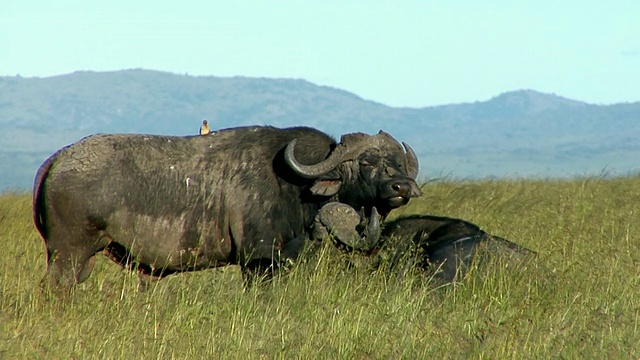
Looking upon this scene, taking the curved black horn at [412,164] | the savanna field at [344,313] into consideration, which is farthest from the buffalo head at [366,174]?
the savanna field at [344,313]

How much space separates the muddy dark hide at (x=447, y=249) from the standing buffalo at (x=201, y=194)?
34 centimetres

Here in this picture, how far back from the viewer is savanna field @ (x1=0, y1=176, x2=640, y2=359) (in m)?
6.49

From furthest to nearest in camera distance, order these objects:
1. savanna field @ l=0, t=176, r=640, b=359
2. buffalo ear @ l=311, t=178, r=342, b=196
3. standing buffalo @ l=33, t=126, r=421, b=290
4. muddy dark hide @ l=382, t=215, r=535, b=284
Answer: buffalo ear @ l=311, t=178, r=342, b=196 < standing buffalo @ l=33, t=126, r=421, b=290 < muddy dark hide @ l=382, t=215, r=535, b=284 < savanna field @ l=0, t=176, r=640, b=359

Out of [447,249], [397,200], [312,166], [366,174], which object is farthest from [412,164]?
[447,249]

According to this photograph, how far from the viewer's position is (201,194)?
30.6ft

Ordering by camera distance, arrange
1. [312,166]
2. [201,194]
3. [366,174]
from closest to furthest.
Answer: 1. [201,194]
2. [312,166]
3. [366,174]

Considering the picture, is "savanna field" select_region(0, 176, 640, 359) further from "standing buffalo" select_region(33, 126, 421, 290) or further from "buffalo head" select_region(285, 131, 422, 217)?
"buffalo head" select_region(285, 131, 422, 217)

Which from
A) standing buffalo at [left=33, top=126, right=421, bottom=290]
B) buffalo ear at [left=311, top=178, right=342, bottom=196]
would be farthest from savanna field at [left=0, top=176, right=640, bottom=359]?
buffalo ear at [left=311, top=178, right=342, bottom=196]

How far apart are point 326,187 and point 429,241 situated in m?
0.97

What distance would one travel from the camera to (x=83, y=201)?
8.75 meters

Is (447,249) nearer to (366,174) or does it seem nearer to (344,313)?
(366,174)

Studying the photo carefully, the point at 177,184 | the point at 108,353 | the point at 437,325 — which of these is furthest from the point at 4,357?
the point at 177,184

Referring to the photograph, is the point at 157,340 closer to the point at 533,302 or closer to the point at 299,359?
the point at 299,359

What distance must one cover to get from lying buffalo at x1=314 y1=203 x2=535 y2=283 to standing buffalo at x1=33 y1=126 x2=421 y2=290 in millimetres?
210
